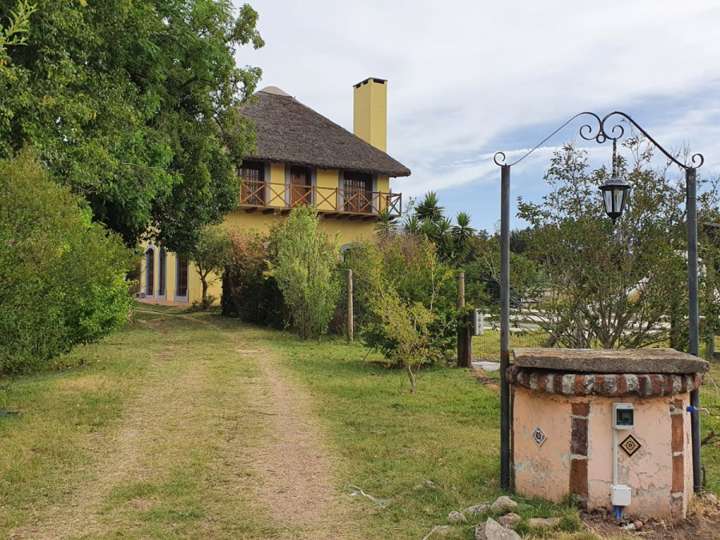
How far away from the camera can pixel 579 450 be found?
476cm

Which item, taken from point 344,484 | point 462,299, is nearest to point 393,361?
point 462,299

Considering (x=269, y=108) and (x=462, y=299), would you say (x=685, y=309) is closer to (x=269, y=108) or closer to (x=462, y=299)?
(x=462, y=299)

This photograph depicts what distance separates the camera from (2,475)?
570 centimetres

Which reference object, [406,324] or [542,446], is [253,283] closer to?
[406,324]

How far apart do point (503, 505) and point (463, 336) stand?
7.68 meters

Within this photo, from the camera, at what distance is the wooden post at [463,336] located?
1230 centimetres

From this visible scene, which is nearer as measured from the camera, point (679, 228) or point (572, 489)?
point (572, 489)

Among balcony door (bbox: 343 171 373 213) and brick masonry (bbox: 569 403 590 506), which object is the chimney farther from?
brick masonry (bbox: 569 403 590 506)

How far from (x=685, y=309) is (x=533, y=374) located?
11.9ft

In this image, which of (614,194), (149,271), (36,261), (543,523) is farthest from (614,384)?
(149,271)

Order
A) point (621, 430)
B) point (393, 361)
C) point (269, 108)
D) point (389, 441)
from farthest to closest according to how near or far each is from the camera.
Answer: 1. point (269, 108)
2. point (393, 361)
3. point (389, 441)
4. point (621, 430)

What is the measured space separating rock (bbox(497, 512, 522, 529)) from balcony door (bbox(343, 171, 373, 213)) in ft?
78.1

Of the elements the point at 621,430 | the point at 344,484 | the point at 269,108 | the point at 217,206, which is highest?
the point at 269,108

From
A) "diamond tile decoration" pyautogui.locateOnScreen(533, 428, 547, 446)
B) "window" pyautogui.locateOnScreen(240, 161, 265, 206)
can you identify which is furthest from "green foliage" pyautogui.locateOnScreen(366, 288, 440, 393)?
"window" pyautogui.locateOnScreen(240, 161, 265, 206)
